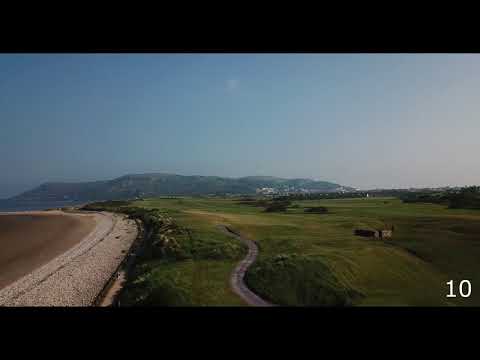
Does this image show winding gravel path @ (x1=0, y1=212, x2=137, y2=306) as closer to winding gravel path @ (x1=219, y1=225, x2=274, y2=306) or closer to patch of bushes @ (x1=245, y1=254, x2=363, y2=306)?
winding gravel path @ (x1=219, y1=225, x2=274, y2=306)

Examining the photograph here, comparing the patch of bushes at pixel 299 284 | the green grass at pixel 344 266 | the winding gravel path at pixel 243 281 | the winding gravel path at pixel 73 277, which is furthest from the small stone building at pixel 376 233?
the winding gravel path at pixel 73 277

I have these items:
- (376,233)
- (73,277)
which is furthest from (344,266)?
(73,277)

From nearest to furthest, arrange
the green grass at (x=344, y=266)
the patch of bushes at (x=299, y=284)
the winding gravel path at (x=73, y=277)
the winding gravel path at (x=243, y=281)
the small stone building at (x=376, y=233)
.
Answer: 1. the winding gravel path at (x=243, y=281)
2. the patch of bushes at (x=299, y=284)
3. the green grass at (x=344, y=266)
4. the winding gravel path at (x=73, y=277)
5. the small stone building at (x=376, y=233)

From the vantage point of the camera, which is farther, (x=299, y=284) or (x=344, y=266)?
(x=344, y=266)

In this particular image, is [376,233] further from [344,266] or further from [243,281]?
[243,281]

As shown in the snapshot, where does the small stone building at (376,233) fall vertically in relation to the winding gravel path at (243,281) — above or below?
above

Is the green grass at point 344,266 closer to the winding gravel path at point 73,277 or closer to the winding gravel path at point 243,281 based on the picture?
the winding gravel path at point 243,281
